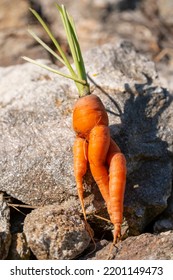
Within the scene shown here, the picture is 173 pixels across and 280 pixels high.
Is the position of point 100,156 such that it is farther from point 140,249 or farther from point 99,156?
point 140,249

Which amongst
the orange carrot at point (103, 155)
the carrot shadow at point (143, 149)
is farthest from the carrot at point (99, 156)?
the carrot shadow at point (143, 149)

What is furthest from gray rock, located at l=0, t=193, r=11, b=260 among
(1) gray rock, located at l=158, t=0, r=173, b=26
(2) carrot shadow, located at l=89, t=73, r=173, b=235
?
(1) gray rock, located at l=158, t=0, r=173, b=26

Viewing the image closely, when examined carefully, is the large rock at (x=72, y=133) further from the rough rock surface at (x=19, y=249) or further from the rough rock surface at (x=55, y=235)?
the rough rock surface at (x=19, y=249)

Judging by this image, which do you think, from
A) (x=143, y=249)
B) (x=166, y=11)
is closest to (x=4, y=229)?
(x=143, y=249)

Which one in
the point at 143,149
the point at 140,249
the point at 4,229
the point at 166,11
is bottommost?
the point at 140,249

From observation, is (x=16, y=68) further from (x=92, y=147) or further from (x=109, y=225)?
(x=109, y=225)
